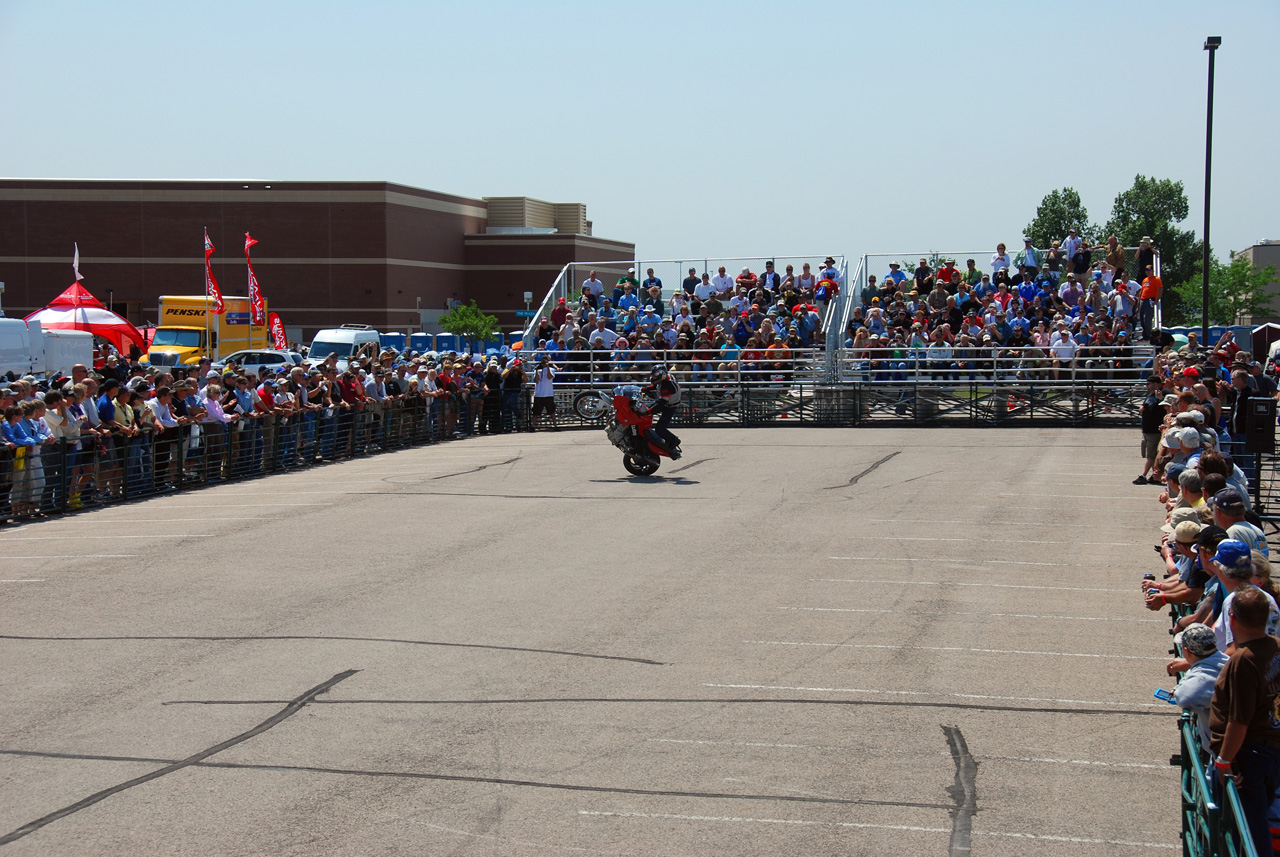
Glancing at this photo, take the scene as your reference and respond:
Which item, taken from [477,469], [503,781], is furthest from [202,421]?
[503,781]

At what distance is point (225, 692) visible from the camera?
8078mm

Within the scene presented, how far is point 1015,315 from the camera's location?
3062 centimetres

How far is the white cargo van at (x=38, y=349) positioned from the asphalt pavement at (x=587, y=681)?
44.2ft

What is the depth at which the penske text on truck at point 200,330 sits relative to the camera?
42281mm

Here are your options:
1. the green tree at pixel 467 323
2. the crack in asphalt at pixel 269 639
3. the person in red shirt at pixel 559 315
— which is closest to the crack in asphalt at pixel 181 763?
the crack in asphalt at pixel 269 639

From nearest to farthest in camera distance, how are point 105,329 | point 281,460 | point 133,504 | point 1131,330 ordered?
point 133,504, point 281,460, point 1131,330, point 105,329

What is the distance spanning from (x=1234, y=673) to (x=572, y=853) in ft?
9.91

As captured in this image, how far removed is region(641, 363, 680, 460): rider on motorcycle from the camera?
756 inches

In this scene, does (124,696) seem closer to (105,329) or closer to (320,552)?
(320,552)

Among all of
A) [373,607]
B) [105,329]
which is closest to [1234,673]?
[373,607]

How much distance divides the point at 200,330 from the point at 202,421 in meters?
26.2

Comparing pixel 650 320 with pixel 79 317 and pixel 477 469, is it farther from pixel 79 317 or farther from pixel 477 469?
pixel 79 317

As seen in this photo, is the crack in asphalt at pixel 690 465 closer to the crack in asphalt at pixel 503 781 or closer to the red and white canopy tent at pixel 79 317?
the crack in asphalt at pixel 503 781

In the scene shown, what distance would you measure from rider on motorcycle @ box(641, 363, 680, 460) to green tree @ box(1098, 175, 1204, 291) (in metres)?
98.7
